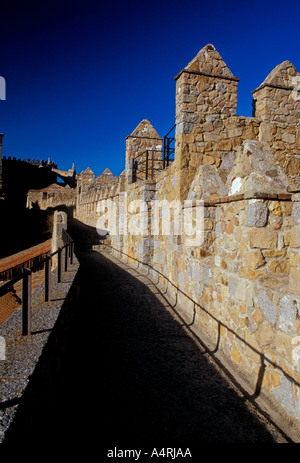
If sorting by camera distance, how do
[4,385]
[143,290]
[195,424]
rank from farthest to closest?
[143,290] < [195,424] < [4,385]

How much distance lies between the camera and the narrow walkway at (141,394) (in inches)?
103

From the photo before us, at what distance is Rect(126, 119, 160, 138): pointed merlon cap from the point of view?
38.6 ft

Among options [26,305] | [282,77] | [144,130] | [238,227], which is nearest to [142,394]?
[26,305]

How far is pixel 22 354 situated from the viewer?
2.16m

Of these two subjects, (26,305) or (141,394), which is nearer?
(26,305)

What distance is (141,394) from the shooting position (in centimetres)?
326

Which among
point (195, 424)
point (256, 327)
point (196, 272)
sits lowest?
point (195, 424)

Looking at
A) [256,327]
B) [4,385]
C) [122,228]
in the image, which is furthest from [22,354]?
[122,228]

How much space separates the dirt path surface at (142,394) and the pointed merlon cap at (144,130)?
811 cm

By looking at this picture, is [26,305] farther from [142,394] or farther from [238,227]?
[238,227]

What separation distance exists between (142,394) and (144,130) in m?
10.2

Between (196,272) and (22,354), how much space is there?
3.40 m
